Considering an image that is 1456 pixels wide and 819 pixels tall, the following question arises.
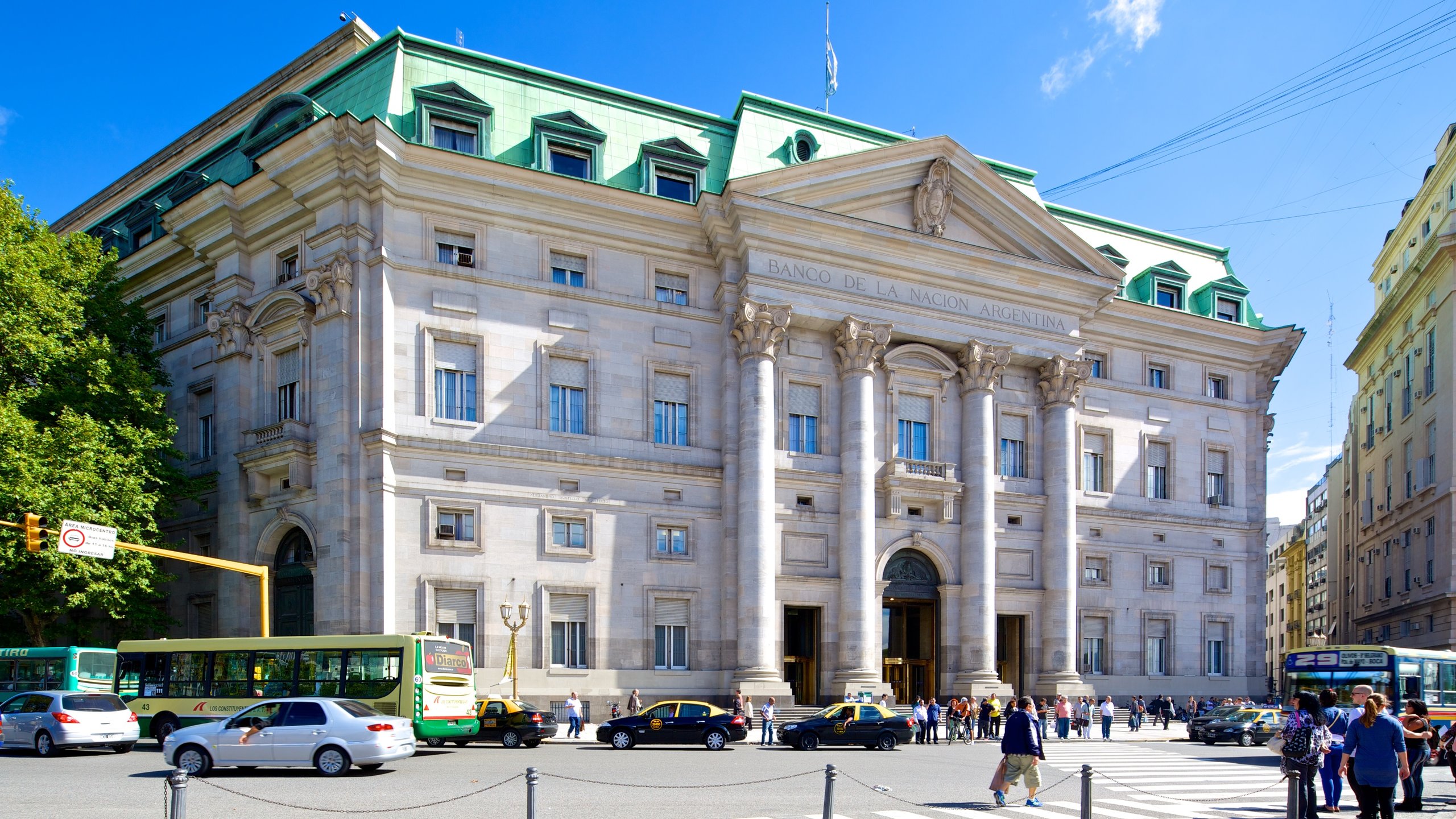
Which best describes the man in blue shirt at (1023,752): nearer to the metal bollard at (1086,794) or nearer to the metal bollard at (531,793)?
the metal bollard at (1086,794)

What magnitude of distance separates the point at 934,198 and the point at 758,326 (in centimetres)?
964

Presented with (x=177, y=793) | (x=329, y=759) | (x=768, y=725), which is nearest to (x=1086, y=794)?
(x=177, y=793)

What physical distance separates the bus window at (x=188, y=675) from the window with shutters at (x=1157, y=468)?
39801 mm

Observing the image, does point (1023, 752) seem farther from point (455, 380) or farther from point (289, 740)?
point (455, 380)

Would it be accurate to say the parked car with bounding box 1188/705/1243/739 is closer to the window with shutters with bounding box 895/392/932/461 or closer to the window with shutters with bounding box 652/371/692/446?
the window with shutters with bounding box 895/392/932/461

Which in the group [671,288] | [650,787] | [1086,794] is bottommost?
[650,787]

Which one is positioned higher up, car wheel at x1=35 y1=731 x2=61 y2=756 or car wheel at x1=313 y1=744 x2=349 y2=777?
car wheel at x1=313 y1=744 x2=349 y2=777

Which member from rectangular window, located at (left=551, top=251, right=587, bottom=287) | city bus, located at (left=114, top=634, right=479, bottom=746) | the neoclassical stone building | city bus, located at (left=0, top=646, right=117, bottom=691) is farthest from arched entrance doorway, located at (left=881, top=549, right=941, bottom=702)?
city bus, located at (left=0, top=646, right=117, bottom=691)

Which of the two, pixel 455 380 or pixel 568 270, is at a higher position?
pixel 568 270

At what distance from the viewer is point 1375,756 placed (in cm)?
1490

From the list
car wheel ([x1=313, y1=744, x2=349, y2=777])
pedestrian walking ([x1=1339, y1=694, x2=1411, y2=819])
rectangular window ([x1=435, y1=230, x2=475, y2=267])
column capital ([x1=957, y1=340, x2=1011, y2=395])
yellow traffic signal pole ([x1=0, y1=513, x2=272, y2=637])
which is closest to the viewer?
pedestrian walking ([x1=1339, y1=694, x2=1411, y2=819])

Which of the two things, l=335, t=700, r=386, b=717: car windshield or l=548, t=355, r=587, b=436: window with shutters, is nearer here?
l=335, t=700, r=386, b=717: car windshield

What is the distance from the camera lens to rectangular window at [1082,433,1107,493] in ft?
166

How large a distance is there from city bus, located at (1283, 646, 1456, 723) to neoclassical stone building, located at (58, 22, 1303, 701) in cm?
1253
